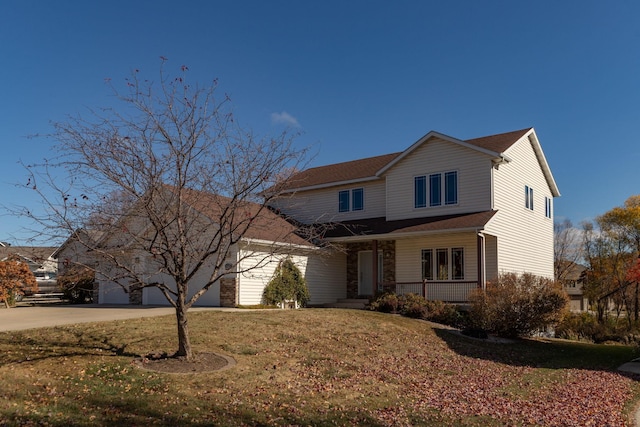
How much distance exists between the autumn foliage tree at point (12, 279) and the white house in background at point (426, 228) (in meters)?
3.15

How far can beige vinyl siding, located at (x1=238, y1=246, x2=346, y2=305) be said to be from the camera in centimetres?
A: 2147

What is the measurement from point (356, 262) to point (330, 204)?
3.47 m

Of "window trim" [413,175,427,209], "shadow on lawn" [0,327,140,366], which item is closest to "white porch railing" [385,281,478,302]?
"window trim" [413,175,427,209]

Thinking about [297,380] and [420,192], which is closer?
[297,380]


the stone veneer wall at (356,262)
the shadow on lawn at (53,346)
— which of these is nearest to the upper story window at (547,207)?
the stone veneer wall at (356,262)

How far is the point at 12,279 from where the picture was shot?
76.3 ft

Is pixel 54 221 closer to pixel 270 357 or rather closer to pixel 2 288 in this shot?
pixel 270 357

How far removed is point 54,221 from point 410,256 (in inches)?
662

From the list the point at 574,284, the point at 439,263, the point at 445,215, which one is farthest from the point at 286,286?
the point at 574,284

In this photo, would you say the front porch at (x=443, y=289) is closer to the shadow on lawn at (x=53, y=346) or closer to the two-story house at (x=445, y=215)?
the two-story house at (x=445, y=215)

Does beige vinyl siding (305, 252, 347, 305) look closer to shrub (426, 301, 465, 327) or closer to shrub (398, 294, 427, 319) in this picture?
shrub (398, 294, 427, 319)

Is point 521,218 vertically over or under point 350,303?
over

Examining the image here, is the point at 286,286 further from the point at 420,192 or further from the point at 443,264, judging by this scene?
the point at 420,192

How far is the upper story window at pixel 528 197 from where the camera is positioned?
82.6 feet
